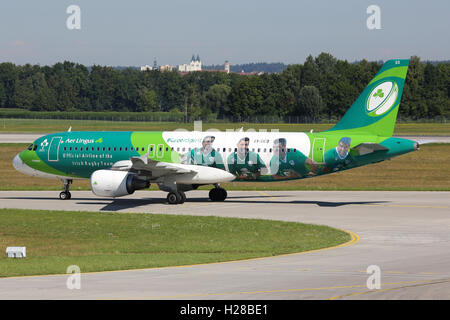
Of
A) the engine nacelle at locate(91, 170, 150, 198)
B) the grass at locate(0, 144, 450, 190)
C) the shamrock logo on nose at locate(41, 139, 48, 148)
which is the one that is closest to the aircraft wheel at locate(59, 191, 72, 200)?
the shamrock logo on nose at locate(41, 139, 48, 148)

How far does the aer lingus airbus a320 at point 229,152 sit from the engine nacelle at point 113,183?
3 centimetres

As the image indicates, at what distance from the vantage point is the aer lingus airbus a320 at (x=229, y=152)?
43.5 metres

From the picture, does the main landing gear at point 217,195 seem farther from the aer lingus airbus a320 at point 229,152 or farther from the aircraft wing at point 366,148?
the aircraft wing at point 366,148

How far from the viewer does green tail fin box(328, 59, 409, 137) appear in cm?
4366

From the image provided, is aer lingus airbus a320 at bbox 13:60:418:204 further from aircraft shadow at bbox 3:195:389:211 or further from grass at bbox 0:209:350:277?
grass at bbox 0:209:350:277

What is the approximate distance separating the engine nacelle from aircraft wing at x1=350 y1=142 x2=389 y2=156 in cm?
1257

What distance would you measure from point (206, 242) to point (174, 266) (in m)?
6.47

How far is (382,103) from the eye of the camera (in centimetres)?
4378

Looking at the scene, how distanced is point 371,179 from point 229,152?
89.8 feet

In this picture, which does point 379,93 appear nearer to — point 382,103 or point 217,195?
point 382,103

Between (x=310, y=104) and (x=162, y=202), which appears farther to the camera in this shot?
(x=310, y=104)

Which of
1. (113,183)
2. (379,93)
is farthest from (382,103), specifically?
(113,183)

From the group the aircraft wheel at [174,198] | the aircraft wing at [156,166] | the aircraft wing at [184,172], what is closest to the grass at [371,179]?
the aircraft wheel at [174,198]
